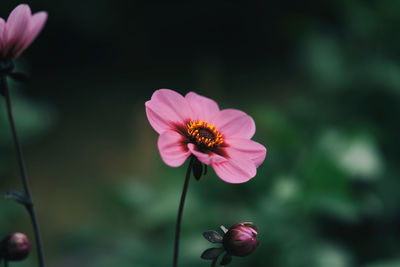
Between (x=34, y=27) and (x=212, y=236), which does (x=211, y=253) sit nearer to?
(x=212, y=236)

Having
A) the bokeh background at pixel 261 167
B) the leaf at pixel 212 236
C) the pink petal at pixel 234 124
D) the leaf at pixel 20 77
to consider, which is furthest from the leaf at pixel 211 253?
the bokeh background at pixel 261 167

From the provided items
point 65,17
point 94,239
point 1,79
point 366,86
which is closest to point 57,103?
point 65,17

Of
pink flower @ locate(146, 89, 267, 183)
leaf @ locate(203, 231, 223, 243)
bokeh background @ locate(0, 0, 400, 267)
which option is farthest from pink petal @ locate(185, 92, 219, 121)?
bokeh background @ locate(0, 0, 400, 267)

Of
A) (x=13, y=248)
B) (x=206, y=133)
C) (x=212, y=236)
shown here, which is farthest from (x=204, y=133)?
(x=13, y=248)

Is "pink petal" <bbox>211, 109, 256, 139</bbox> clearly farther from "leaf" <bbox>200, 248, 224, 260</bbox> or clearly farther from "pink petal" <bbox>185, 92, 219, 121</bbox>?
"leaf" <bbox>200, 248, 224, 260</bbox>

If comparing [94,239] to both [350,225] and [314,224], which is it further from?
[350,225]

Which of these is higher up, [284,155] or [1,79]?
[284,155]
